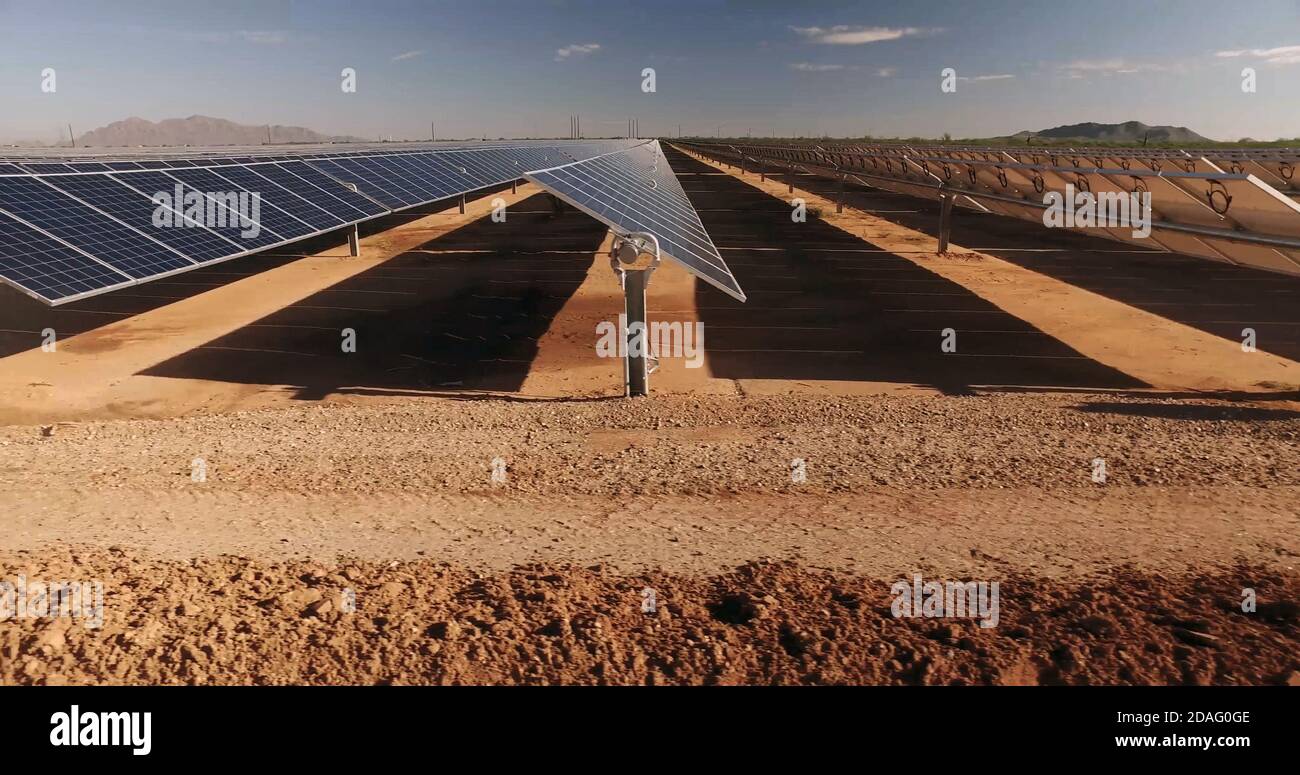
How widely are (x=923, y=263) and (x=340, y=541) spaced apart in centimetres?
2472

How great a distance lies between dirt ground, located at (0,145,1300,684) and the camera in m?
5.88

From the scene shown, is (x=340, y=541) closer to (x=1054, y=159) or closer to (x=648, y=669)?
(x=648, y=669)

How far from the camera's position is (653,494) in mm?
9203

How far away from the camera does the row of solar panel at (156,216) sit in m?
11.9

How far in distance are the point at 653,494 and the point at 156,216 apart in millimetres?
12839

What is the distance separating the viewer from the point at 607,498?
909 cm

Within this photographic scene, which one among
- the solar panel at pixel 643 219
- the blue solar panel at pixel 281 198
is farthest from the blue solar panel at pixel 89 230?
the solar panel at pixel 643 219

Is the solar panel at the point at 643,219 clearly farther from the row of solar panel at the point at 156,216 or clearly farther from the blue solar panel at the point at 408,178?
the blue solar panel at the point at 408,178

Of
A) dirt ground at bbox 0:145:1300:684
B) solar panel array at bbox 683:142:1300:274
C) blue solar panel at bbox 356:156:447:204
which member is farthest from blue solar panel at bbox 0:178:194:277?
solar panel array at bbox 683:142:1300:274

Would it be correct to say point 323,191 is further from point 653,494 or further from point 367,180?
point 653,494

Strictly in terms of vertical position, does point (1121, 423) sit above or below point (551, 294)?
below

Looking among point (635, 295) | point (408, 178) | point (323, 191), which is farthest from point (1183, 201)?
point (408, 178)

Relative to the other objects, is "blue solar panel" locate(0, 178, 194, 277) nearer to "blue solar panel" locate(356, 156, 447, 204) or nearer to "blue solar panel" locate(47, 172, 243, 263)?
"blue solar panel" locate(47, 172, 243, 263)
